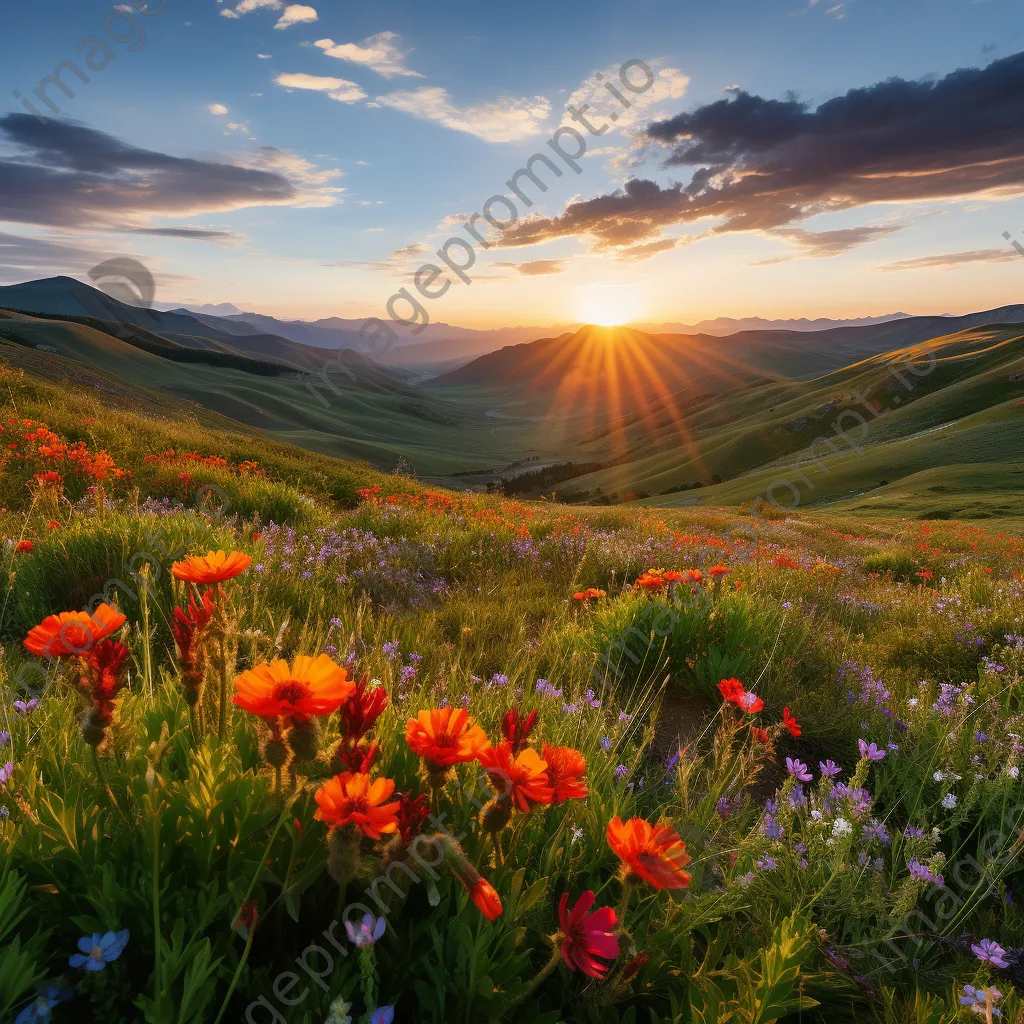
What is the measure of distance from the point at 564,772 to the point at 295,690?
738mm

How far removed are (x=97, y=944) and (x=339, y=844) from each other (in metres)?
0.52

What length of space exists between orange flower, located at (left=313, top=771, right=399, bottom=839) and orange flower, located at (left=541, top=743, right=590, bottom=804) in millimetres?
446

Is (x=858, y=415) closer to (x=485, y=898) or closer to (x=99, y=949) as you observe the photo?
(x=485, y=898)

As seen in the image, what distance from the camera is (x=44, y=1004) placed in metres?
1.13

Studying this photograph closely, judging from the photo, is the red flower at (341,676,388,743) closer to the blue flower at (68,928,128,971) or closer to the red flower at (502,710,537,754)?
the red flower at (502,710,537,754)

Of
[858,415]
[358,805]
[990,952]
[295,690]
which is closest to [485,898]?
[358,805]

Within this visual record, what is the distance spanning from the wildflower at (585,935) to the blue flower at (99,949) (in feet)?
3.03

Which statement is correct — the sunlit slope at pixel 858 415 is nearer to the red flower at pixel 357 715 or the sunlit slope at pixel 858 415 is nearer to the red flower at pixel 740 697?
the red flower at pixel 740 697

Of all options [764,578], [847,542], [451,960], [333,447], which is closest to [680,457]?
[333,447]

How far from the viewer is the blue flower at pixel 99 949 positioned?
3.86ft

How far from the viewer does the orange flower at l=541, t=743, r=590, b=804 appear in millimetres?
1496

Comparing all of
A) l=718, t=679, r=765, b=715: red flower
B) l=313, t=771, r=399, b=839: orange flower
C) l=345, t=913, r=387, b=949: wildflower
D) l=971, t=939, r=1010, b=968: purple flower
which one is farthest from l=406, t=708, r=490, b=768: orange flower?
l=971, t=939, r=1010, b=968: purple flower

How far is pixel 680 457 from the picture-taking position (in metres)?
98.2

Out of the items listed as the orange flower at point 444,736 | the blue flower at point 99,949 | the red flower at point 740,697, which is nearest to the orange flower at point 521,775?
the orange flower at point 444,736
